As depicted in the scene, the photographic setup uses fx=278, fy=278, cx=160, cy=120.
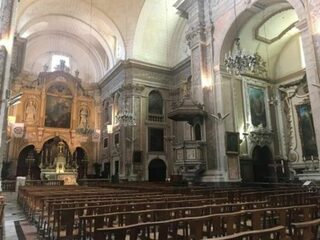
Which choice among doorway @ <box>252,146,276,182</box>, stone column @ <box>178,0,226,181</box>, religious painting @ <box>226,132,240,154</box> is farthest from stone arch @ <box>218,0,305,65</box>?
doorway @ <box>252,146,276,182</box>

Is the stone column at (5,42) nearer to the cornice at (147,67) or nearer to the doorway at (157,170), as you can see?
the cornice at (147,67)

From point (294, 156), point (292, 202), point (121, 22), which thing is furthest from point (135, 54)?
point (292, 202)

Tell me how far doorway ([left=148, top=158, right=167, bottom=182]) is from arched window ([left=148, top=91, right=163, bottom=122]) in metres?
2.74

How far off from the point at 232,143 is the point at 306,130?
4340 mm

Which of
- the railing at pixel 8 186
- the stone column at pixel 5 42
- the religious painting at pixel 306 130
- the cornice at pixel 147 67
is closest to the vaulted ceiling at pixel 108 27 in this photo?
the cornice at pixel 147 67

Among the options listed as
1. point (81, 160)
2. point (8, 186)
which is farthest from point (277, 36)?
point (81, 160)

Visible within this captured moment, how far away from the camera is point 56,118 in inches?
840

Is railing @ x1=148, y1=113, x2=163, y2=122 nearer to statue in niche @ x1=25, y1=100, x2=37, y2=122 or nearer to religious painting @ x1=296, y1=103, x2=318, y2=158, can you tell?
religious painting @ x1=296, y1=103, x2=318, y2=158

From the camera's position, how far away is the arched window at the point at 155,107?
1820 centimetres

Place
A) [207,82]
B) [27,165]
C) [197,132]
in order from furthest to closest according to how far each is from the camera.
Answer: [27,165], [197,132], [207,82]

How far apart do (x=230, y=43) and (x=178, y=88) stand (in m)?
6.78

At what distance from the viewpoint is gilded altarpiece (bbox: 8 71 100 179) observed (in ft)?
65.0

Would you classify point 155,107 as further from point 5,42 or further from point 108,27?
point 5,42

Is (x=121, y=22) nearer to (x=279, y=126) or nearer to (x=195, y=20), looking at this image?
(x=195, y=20)
